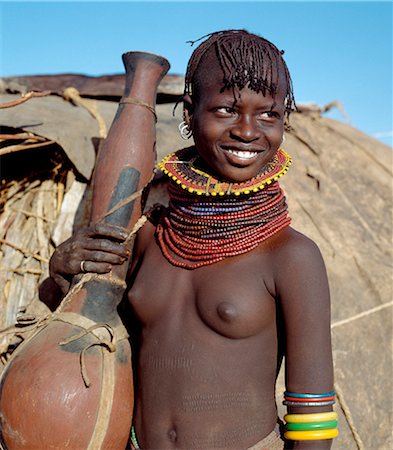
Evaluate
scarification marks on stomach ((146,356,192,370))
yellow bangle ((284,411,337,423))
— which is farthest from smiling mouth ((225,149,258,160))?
yellow bangle ((284,411,337,423))

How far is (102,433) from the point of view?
208 centimetres

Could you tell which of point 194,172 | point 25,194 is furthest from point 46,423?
point 25,194

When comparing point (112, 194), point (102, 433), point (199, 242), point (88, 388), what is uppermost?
point (112, 194)

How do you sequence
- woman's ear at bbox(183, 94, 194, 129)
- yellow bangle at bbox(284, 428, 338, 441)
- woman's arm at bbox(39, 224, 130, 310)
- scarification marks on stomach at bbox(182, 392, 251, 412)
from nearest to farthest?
yellow bangle at bbox(284, 428, 338, 441) → scarification marks on stomach at bbox(182, 392, 251, 412) → woman's ear at bbox(183, 94, 194, 129) → woman's arm at bbox(39, 224, 130, 310)

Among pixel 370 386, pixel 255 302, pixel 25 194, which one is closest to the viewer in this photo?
pixel 255 302

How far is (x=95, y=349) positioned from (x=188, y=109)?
87cm

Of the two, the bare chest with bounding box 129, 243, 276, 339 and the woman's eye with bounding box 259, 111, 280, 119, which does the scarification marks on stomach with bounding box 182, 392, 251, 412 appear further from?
the woman's eye with bounding box 259, 111, 280, 119

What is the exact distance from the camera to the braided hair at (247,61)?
197cm

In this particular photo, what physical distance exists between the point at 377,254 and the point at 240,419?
68.4 inches

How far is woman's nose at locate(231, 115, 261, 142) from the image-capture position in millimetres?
1977

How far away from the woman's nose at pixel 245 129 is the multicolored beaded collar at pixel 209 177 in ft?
0.45

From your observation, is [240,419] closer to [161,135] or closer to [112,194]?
[112,194]

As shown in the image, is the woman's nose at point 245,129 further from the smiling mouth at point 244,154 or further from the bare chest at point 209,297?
the bare chest at point 209,297

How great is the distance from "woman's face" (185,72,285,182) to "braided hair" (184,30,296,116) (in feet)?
0.09
